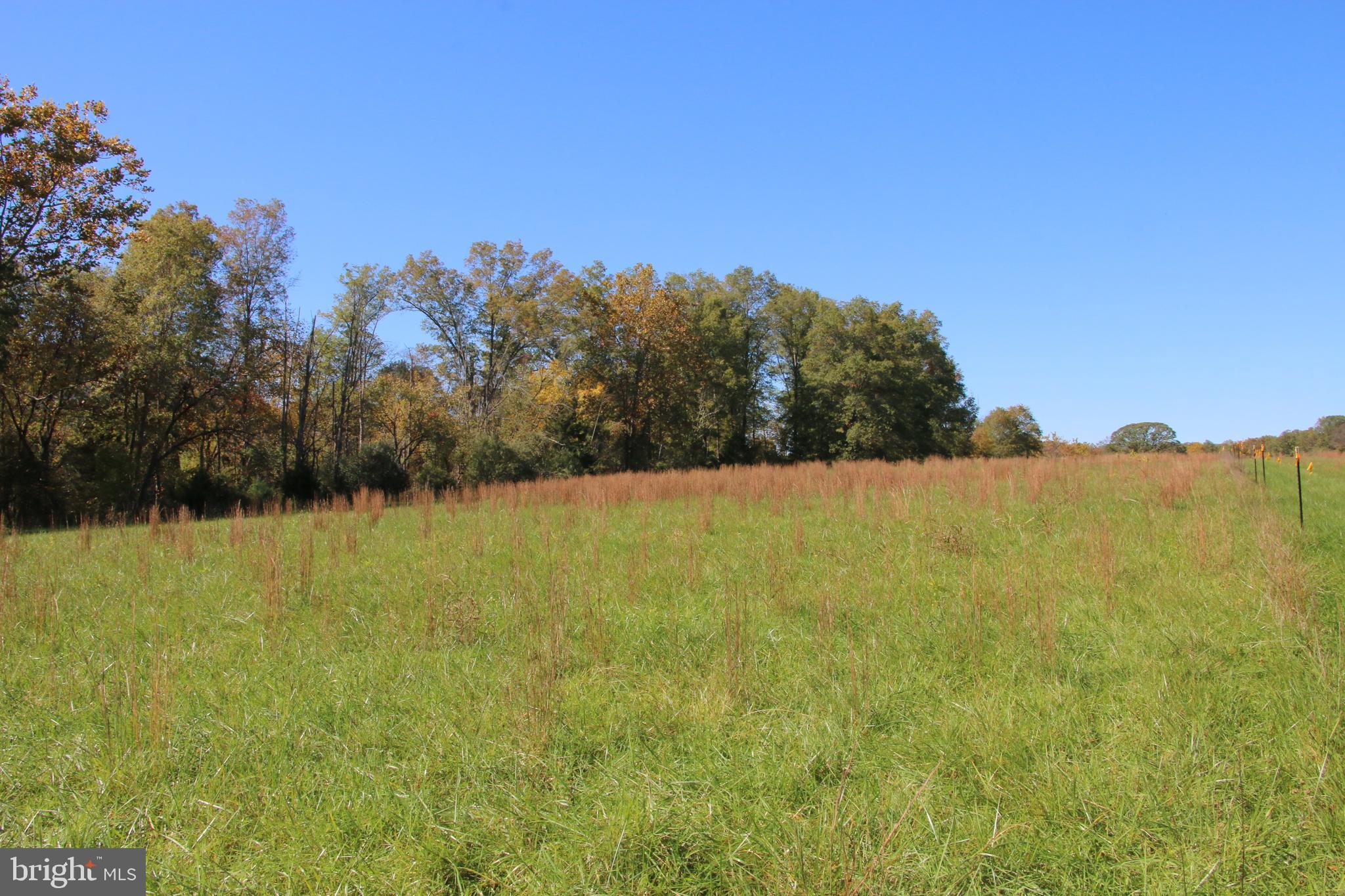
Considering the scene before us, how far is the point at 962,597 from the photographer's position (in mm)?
5078

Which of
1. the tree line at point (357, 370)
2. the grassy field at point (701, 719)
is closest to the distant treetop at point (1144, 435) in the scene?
the tree line at point (357, 370)

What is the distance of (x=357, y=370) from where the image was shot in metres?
30.8

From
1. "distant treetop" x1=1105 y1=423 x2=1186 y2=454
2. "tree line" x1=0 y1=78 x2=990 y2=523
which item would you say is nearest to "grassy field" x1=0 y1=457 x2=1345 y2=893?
"tree line" x1=0 y1=78 x2=990 y2=523

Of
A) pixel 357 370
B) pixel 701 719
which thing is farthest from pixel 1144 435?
pixel 701 719

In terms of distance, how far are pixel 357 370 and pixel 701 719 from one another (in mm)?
31618

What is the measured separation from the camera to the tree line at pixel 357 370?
16484 mm

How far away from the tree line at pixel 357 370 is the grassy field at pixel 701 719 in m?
14.2

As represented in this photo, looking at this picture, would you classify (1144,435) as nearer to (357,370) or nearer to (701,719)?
(357,370)

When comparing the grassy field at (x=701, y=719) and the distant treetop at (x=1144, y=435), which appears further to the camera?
the distant treetop at (x=1144, y=435)

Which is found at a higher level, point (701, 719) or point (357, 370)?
point (357, 370)

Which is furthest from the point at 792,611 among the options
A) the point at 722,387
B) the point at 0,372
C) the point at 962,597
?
the point at 722,387

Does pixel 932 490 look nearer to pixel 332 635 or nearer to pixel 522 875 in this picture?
pixel 332 635

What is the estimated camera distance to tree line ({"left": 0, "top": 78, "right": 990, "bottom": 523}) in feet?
54.1

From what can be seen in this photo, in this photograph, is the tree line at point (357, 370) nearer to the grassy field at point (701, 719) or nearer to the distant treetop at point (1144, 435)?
the grassy field at point (701, 719)
